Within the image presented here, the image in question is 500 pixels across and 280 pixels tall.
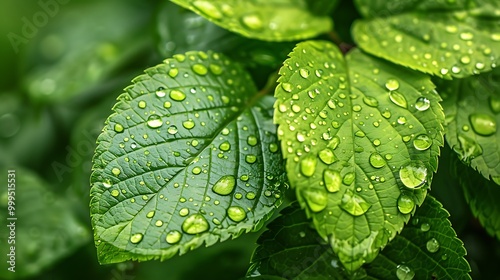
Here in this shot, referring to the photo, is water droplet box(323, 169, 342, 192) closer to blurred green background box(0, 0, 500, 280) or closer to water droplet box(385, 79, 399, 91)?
water droplet box(385, 79, 399, 91)

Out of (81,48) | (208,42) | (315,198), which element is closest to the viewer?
(315,198)

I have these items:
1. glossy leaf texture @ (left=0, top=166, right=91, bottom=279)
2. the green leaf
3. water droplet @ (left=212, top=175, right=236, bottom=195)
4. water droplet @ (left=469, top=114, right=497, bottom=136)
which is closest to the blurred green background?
glossy leaf texture @ (left=0, top=166, right=91, bottom=279)

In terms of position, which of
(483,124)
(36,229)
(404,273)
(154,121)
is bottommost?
(36,229)

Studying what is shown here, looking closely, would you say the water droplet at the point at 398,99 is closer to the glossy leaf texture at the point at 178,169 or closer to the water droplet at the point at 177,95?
the glossy leaf texture at the point at 178,169

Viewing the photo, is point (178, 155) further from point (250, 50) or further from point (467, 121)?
point (467, 121)

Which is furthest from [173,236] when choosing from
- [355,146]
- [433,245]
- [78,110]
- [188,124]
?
[78,110]

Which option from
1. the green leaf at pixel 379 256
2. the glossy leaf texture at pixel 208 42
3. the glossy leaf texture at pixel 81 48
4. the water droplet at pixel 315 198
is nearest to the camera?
the water droplet at pixel 315 198

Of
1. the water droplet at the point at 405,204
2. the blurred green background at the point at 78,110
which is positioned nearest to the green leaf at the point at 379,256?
the water droplet at the point at 405,204

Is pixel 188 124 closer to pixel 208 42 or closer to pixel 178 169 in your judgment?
pixel 178 169
